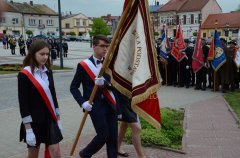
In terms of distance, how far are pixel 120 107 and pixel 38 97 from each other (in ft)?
4.70

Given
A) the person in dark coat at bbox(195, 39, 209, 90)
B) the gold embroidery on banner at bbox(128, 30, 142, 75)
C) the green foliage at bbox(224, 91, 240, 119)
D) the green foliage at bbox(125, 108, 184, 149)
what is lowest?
the green foliage at bbox(224, 91, 240, 119)

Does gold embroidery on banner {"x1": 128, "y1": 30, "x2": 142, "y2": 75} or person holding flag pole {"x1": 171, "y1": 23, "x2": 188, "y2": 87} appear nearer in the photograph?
gold embroidery on banner {"x1": 128, "y1": 30, "x2": 142, "y2": 75}

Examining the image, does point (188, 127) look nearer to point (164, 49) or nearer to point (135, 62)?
point (135, 62)

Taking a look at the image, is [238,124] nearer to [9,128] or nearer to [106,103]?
[106,103]

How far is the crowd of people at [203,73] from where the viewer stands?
13953 millimetres

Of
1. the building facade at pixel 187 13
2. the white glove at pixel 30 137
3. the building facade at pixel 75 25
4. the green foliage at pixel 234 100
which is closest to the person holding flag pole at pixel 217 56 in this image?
the green foliage at pixel 234 100

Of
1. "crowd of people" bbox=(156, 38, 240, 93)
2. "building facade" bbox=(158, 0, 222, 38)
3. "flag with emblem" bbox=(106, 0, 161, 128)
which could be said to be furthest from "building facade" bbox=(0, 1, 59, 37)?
"flag with emblem" bbox=(106, 0, 161, 128)

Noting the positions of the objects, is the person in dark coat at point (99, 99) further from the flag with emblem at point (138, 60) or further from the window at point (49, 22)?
the window at point (49, 22)

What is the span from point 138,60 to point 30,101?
4.45 feet

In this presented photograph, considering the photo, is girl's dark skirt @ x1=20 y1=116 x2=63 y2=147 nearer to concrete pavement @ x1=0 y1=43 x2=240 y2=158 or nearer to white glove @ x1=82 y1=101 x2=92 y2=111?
white glove @ x1=82 y1=101 x2=92 y2=111

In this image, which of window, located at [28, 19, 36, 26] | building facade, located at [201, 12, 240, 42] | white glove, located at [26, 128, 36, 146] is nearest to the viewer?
white glove, located at [26, 128, 36, 146]

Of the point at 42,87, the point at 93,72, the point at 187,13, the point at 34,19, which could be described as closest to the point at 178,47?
the point at 93,72

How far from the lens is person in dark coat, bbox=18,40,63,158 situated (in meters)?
4.22

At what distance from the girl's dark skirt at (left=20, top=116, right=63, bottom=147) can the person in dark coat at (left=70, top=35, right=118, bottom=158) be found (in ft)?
1.62
